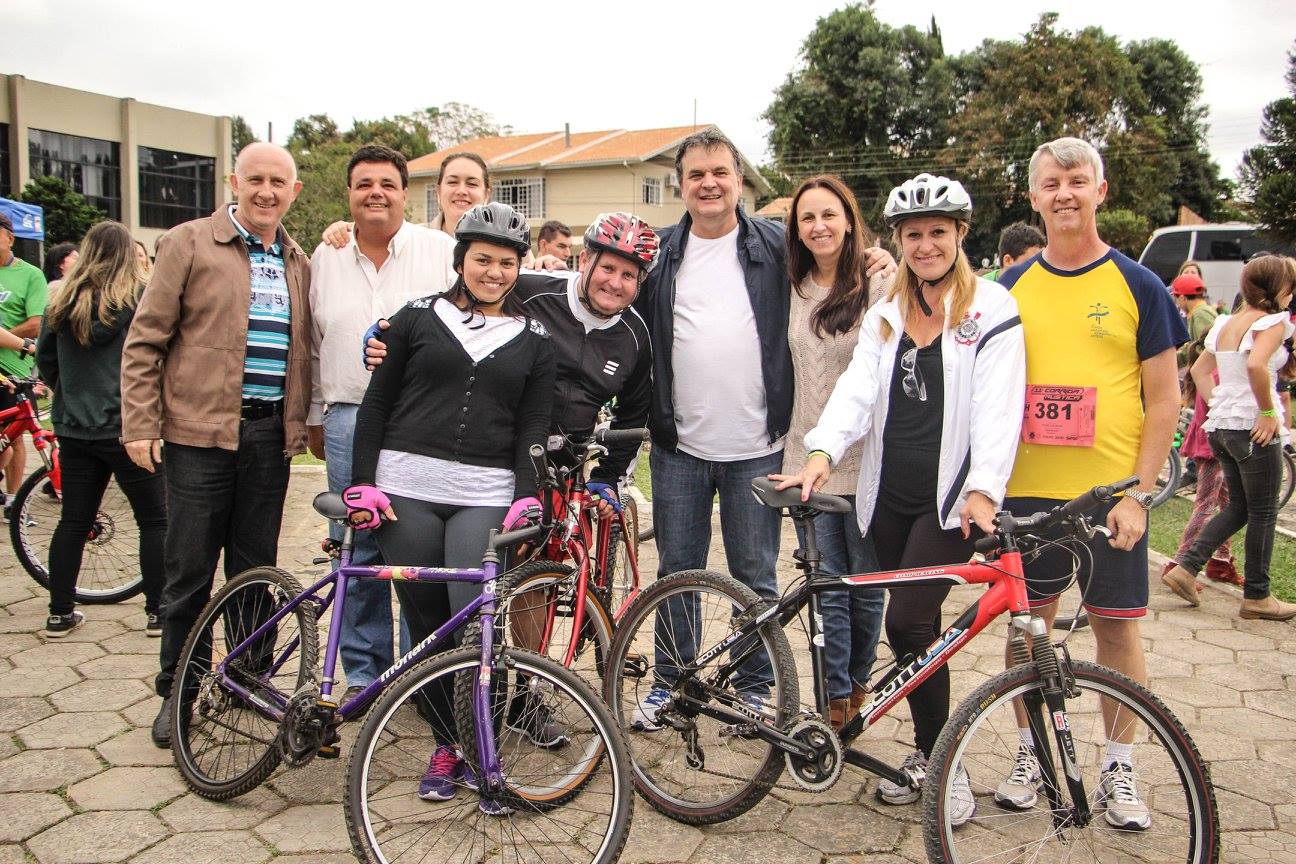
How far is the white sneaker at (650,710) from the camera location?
12.1 feet

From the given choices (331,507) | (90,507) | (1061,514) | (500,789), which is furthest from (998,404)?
(90,507)

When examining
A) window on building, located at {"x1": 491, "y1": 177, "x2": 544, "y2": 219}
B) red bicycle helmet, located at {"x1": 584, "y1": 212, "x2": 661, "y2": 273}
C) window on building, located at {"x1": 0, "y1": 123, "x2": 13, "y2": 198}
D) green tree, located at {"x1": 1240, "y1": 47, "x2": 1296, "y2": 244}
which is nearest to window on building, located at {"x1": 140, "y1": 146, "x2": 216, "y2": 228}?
window on building, located at {"x1": 0, "y1": 123, "x2": 13, "y2": 198}

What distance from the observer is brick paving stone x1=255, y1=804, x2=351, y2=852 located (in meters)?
3.11

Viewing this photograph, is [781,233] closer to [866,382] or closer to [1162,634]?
[866,382]

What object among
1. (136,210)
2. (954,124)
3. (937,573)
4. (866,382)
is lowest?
(937,573)

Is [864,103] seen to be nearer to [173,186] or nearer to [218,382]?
[173,186]

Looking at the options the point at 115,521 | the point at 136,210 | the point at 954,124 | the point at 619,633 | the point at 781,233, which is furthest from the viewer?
the point at 136,210

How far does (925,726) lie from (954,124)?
35.4 m

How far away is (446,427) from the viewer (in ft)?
11.0

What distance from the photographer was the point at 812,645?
3.23m

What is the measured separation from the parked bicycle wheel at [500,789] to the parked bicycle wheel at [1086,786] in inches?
37.4

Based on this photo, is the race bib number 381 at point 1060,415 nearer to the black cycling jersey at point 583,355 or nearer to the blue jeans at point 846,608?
the blue jeans at point 846,608

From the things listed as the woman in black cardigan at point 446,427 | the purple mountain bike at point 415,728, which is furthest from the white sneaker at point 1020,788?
the woman in black cardigan at point 446,427

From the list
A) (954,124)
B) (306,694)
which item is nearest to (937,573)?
(306,694)
